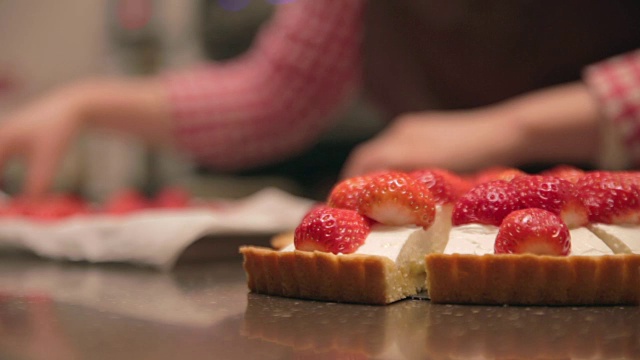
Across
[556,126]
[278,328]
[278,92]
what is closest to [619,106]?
[556,126]

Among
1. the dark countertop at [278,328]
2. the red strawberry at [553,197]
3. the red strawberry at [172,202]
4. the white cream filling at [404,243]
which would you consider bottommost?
the red strawberry at [172,202]

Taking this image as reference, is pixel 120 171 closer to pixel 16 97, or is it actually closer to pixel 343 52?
pixel 16 97

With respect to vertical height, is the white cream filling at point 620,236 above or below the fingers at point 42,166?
above

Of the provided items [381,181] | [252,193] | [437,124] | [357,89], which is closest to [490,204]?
[381,181]

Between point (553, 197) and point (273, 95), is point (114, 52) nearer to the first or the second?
point (273, 95)

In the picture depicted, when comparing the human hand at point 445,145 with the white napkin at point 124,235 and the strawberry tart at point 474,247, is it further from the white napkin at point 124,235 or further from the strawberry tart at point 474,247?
the strawberry tart at point 474,247

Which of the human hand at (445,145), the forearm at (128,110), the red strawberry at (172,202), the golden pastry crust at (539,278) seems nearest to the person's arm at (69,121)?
the forearm at (128,110)

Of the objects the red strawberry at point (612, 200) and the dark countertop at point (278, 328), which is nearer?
the dark countertop at point (278, 328)
